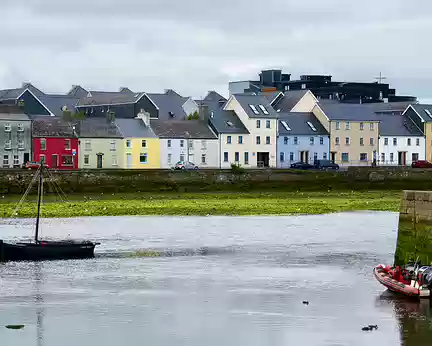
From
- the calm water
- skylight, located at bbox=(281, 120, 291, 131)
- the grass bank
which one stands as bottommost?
the calm water

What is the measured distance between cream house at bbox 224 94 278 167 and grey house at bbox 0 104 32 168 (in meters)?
23.2

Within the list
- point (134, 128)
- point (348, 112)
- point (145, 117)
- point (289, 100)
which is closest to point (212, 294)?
point (134, 128)

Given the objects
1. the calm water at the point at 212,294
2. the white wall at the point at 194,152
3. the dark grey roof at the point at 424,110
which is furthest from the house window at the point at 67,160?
the calm water at the point at 212,294

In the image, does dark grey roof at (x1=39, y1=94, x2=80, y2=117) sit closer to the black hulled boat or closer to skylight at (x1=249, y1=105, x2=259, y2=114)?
skylight at (x1=249, y1=105, x2=259, y2=114)

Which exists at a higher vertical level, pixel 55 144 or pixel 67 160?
pixel 55 144

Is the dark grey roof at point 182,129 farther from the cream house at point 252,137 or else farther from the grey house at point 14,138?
the grey house at point 14,138

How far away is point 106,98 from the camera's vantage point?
145625mm

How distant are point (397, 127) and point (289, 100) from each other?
51.0ft

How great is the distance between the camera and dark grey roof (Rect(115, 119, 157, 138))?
122 meters

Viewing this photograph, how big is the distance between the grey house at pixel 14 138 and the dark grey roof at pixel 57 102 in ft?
90.4

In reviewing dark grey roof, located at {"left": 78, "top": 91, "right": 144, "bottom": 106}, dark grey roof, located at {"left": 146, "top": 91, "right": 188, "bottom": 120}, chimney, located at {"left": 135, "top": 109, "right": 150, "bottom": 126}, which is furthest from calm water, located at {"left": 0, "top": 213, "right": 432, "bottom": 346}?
dark grey roof, located at {"left": 146, "top": 91, "right": 188, "bottom": 120}

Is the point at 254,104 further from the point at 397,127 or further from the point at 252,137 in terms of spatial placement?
the point at 397,127

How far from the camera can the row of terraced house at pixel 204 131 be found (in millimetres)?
117438

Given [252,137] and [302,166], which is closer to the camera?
[302,166]
